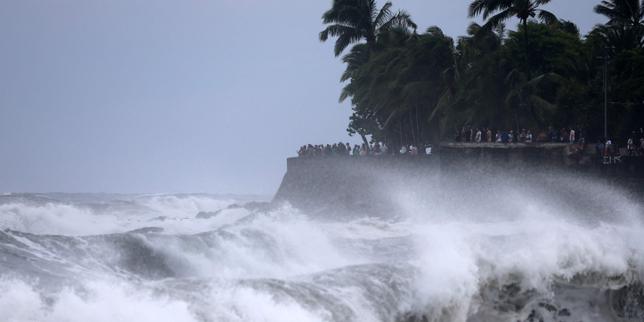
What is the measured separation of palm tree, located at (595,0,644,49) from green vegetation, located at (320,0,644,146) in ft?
0.15

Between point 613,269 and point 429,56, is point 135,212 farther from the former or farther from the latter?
point 613,269

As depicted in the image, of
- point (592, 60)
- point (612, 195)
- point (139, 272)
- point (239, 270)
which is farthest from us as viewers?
point (592, 60)

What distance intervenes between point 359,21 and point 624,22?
12191 mm

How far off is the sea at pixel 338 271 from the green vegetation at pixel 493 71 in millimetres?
5974

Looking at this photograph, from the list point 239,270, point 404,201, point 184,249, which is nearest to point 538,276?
point 239,270

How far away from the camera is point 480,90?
34.6m

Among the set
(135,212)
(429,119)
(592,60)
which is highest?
(592,60)

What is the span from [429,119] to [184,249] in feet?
69.1

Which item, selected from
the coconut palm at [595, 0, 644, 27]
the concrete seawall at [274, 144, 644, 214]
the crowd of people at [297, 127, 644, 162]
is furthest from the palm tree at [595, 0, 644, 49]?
the concrete seawall at [274, 144, 644, 214]

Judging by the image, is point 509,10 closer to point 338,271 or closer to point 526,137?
point 526,137

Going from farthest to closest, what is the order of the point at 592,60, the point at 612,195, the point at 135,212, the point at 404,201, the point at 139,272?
the point at 135,212 → the point at 592,60 → the point at 404,201 → the point at 612,195 → the point at 139,272

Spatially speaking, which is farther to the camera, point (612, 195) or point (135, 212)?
point (135, 212)

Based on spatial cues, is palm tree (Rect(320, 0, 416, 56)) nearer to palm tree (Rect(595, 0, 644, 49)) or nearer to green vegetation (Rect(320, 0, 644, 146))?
green vegetation (Rect(320, 0, 644, 146))

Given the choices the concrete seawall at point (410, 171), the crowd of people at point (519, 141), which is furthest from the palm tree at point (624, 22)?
the concrete seawall at point (410, 171)
